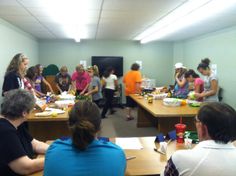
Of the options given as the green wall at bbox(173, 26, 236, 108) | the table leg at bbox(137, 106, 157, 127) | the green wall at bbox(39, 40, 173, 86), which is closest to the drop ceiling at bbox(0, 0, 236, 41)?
the green wall at bbox(173, 26, 236, 108)

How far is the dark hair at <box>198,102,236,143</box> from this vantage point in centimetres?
125

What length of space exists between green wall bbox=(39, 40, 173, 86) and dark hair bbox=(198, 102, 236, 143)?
25.2 feet

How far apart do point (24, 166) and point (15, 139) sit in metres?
0.18

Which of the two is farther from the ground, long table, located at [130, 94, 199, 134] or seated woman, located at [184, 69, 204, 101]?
seated woman, located at [184, 69, 204, 101]

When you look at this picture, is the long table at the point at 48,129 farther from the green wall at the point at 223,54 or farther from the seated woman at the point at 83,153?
the green wall at the point at 223,54

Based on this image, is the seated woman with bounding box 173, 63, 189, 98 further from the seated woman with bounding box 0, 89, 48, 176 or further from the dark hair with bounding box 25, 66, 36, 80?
the seated woman with bounding box 0, 89, 48, 176

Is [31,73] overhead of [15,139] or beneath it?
overhead

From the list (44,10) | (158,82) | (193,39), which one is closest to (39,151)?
(44,10)

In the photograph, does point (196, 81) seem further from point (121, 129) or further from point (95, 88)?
point (95, 88)

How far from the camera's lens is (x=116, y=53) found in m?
8.87

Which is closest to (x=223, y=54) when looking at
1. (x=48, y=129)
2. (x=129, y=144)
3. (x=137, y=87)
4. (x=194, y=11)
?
(x=137, y=87)

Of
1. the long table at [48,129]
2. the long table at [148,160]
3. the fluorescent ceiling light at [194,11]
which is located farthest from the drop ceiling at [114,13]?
the long table at [148,160]

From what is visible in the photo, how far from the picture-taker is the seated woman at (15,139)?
1.53m

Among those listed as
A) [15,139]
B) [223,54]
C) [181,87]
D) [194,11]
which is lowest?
[15,139]
